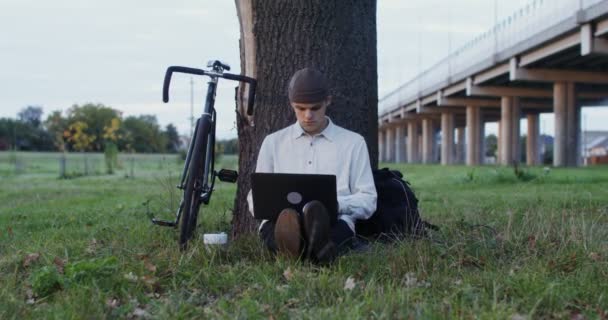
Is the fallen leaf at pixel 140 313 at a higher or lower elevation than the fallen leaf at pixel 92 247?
lower

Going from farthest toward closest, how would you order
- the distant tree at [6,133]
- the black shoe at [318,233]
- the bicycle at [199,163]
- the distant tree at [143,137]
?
the distant tree at [143,137] < the distant tree at [6,133] < the bicycle at [199,163] < the black shoe at [318,233]

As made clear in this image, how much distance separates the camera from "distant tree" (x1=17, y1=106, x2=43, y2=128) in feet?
327

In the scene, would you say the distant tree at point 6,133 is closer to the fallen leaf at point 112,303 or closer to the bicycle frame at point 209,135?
the bicycle frame at point 209,135

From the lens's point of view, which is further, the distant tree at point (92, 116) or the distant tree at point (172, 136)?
the distant tree at point (172, 136)

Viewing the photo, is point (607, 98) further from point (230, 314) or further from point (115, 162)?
point (230, 314)

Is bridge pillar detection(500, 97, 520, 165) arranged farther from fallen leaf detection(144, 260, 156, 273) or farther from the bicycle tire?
fallen leaf detection(144, 260, 156, 273)

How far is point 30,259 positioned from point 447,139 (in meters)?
50.8

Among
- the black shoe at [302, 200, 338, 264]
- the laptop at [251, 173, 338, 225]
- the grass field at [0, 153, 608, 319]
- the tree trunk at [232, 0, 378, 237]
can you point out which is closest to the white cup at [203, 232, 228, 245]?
the grass field at [0, 153, 608, 319]

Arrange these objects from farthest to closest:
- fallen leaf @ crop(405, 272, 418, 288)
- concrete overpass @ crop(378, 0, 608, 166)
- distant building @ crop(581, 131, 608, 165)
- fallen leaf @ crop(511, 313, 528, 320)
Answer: distant building @ crop(581, 131, 608, 165) < concrete overpass @ crop(378, 0, 608, 166) < fallen leaf @ crop(405, 272, 418, 288) < fallen leaf @ crop(511, 313, 528, 320)

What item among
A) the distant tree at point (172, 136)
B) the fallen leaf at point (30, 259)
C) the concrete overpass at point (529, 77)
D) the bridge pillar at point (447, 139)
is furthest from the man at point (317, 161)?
the distant tree at point (172, 136)

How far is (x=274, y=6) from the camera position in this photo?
19.0 ft

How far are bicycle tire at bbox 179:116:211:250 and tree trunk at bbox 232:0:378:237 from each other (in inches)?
26.3

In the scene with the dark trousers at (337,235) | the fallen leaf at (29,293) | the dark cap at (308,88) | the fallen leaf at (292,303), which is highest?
the dark cap at (308,88)

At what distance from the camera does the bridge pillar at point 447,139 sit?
53719 mm
